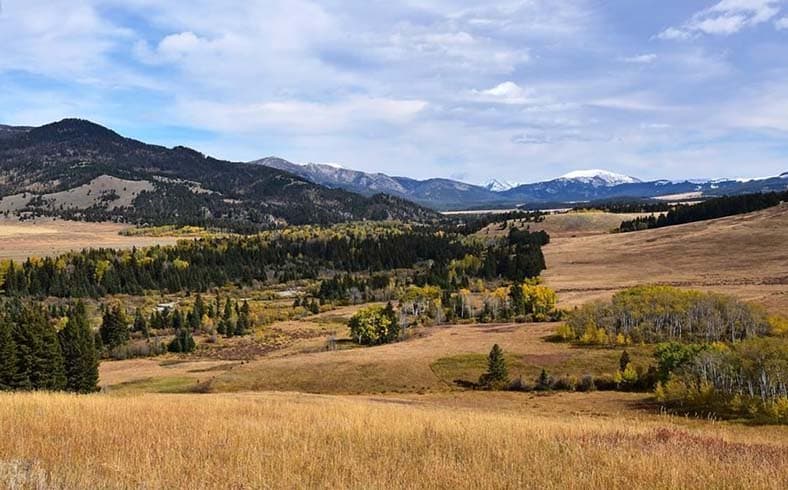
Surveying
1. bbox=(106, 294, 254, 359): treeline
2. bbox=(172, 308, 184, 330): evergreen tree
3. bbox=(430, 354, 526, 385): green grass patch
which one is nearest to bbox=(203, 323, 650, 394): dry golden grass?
bbox=(430, 354, 526, 385): green grass patch

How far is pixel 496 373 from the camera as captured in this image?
3152 inches

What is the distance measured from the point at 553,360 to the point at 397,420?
73147mm

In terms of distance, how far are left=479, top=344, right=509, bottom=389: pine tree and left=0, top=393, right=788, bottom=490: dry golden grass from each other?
6333 centimetres

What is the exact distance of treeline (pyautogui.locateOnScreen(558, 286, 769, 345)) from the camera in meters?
92.7

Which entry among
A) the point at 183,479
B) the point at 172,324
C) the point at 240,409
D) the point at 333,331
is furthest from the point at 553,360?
the point at 172,324

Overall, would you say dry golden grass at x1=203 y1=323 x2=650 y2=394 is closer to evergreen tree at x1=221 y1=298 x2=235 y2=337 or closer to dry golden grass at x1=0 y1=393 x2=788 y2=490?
evergreen tree at x1=221 y1=298 x2=235 y2=337

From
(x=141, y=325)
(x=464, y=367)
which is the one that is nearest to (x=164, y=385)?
(x=464, y=367)

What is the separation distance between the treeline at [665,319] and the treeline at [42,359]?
73.3m

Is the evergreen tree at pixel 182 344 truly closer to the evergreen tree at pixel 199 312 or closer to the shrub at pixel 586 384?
the evergreen tree at pixel 199 312

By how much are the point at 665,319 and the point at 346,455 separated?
3921 inches

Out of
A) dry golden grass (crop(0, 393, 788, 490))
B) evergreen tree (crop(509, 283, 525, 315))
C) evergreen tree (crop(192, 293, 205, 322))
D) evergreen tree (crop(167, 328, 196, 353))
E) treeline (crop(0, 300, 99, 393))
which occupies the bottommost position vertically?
evergreen tree (crop(167, 328, 196, 353))

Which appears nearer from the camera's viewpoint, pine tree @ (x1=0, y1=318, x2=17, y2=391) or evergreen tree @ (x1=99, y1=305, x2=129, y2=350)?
pine tree @ (x1=0, y1=318, x2=17, y2=391)

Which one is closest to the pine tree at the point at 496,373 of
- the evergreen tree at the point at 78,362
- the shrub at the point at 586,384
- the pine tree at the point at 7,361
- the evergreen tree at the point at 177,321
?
the shrub at the point at 586,384

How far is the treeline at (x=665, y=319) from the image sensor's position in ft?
304
